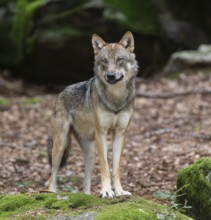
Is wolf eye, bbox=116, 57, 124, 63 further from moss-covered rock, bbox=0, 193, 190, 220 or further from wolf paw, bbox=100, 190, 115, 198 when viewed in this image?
moss-covered rock, bbox=0, 193, 190, 220

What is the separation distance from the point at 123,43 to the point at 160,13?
33.1 feet

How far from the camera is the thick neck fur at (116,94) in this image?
6617mm

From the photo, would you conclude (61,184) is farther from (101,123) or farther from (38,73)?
(38,73)

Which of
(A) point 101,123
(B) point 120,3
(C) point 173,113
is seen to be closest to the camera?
(A) point 101,123

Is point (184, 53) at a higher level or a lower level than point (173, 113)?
higher

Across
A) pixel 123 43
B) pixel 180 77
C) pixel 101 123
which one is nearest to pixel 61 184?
pixel 101 123

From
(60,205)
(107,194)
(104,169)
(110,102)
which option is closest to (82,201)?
(60,205)

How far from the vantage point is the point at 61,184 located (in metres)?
8.52

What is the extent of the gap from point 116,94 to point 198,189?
5.27ft

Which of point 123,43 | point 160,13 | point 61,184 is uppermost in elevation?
point 160,13

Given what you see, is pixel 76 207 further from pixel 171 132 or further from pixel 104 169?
pixel 171 132

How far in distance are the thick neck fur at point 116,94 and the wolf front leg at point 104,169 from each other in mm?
386

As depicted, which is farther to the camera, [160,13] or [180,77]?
[160,13]

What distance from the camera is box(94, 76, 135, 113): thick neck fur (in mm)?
6617
